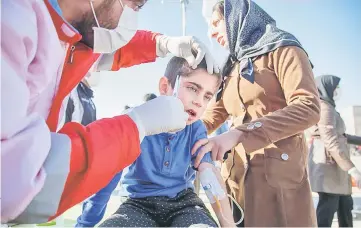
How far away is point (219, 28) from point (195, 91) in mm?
516

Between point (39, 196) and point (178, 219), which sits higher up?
point (39, 196)

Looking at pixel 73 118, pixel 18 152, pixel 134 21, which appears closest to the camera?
pixel 18 152

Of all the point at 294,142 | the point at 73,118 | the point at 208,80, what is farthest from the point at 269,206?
the point at 73,118

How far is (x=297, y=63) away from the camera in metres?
1.34

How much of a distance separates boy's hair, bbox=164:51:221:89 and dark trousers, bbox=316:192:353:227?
1.94m

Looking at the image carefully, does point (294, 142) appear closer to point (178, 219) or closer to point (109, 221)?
point (178, 219)

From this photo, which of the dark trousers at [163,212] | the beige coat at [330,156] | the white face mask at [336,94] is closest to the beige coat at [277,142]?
the dark trousers at [163,212]

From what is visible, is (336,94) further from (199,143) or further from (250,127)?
(199,143)

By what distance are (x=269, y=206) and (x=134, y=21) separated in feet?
3.04

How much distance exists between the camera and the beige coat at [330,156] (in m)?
2.77

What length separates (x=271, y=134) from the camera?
1.29 meters

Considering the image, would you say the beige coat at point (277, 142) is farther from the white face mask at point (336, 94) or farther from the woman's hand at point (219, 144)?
the white face mask at point (336, 94)

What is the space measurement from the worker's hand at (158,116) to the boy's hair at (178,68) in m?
0.46

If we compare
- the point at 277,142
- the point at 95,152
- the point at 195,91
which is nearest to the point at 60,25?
the point at 95,152
